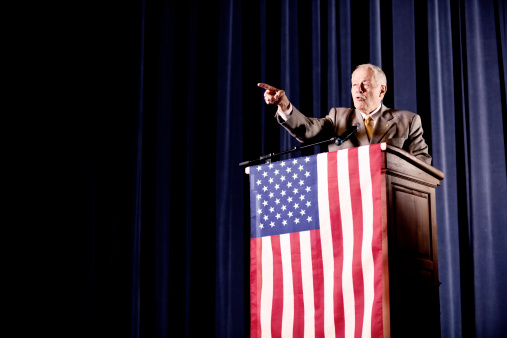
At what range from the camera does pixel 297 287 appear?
8.08 ft

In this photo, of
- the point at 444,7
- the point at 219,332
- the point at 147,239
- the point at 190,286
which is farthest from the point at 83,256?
the point at 444,7

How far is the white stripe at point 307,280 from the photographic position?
2390 millimetres

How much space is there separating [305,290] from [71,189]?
251 cm

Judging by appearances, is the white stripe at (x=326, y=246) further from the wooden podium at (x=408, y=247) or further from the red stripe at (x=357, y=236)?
the wooden podium at (x=408, y=247)

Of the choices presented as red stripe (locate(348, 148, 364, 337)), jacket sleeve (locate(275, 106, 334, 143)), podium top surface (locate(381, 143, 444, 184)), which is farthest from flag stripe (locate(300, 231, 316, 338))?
jacket sleeve (locate(275, 106, 334, 143))


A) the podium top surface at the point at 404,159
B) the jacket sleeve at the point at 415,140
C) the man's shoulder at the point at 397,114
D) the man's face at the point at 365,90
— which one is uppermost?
the man's face at the point at 365,90

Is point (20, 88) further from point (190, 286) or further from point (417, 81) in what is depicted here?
point (417, 81)

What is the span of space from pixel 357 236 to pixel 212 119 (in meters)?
2.43

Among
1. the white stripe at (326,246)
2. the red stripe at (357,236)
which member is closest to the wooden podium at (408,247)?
the red stripe at (357,236)

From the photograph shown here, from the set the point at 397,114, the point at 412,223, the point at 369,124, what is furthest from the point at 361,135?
the point at 412,223

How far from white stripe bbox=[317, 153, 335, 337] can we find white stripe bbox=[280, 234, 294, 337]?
177 mm

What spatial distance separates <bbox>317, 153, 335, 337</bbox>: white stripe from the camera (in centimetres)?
234

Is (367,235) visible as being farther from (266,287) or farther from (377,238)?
(266,287)

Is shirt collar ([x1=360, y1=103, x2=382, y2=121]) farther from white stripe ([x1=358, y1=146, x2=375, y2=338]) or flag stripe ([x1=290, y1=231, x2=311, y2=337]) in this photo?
flag stripe ([x1=290, y1=231, x2=311, y2=337])
